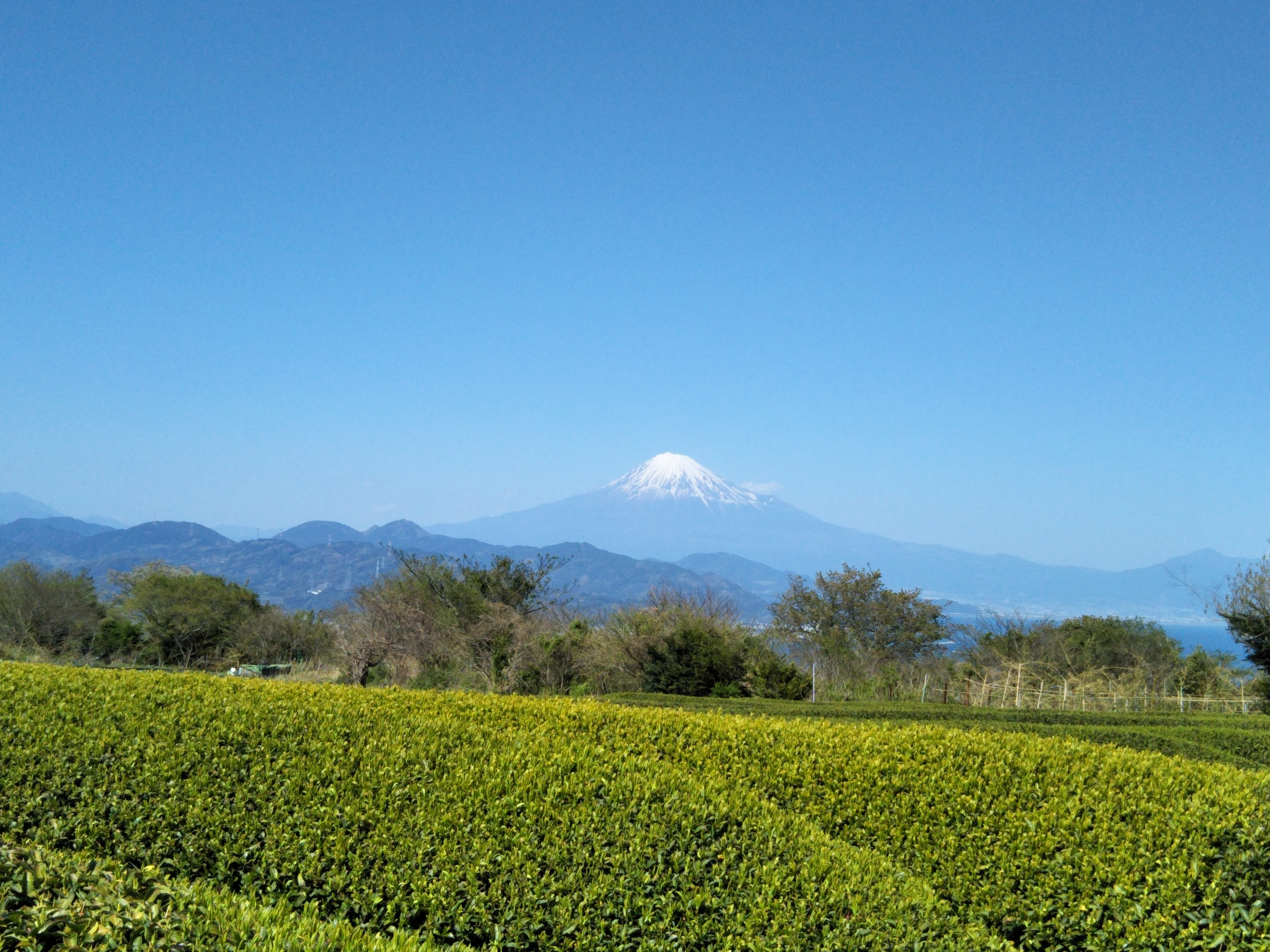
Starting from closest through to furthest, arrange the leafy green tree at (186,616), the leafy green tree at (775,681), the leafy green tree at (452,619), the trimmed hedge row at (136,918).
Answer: the trimmed hedge row at (136,918)
the leafy green tree at (775,681)
the leafy green tree at (452,619)
the leafy green tree at (186,616)

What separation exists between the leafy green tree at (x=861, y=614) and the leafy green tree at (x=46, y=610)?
1002 inches

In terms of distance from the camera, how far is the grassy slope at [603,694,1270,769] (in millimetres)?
11008

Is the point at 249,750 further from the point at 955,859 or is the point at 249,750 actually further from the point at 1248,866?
the point at 1248,866

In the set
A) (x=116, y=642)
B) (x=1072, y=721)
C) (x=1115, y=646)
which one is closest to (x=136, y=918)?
(x=1072, y=721)

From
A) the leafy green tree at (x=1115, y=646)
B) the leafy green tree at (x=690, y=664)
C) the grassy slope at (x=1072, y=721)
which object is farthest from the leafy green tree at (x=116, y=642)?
the leafy green tree at (x=1115, y=646)

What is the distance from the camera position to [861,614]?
124ft

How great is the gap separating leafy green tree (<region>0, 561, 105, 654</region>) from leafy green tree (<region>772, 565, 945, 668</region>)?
25454 mm

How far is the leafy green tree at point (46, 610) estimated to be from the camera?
2611cm

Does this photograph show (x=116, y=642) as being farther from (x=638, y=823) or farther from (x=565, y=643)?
(x=638, y=823)

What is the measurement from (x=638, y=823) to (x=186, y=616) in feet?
91.2

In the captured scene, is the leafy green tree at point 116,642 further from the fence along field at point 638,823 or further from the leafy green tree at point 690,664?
the fence along field at point 638,823

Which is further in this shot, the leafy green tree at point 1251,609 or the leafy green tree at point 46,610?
the leafy green tree at point 46,610

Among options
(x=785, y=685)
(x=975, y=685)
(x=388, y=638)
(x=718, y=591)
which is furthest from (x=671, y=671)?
(x=718, y=591)

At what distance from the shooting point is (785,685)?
20.8 metres
